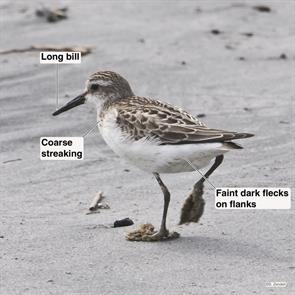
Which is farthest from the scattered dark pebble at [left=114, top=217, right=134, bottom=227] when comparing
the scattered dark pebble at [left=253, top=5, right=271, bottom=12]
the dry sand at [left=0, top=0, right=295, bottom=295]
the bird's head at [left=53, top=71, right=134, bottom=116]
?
the scattered dark pebble at [left=253, top=5, right=271, bottom=12]

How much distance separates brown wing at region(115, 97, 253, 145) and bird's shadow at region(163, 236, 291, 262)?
2.22 feet

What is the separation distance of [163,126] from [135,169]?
5.74 feet

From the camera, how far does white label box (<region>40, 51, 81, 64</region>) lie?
9.52 m

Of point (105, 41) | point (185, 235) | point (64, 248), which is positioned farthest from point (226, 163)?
point (105, 41)

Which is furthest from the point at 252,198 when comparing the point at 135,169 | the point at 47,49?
the point at 47,49

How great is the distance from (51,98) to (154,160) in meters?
3.26

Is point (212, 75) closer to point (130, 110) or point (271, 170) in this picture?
point (271, 170)

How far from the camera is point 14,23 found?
456 inches

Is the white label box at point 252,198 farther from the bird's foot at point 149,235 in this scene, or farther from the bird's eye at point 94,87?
the bird's eye at point 94,87

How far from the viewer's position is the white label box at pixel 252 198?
7215 millimetres

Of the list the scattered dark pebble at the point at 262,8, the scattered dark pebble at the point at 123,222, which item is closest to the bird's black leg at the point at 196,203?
the scattered dark pebble at the point at 123,222

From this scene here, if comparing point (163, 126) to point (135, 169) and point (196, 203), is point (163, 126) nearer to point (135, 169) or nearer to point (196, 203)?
point (196, 203)

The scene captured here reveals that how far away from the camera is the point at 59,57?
9.56 meters

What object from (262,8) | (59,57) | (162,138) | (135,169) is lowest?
(135,169)
